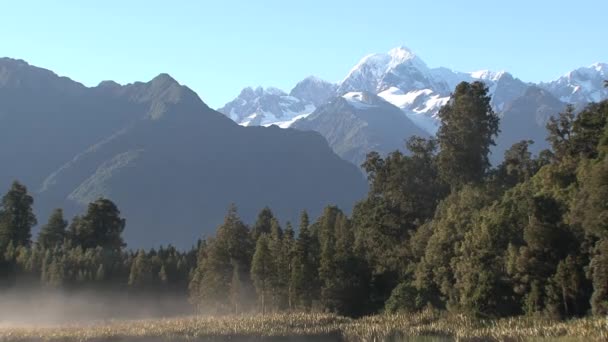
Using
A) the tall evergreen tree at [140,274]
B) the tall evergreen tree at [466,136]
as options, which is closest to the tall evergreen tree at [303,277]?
the tall evergreen tree at [466,136]

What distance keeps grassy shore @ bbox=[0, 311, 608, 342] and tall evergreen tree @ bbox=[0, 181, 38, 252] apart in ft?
199

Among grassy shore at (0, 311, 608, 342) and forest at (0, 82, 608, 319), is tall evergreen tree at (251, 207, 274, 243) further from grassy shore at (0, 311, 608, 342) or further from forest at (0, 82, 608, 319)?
grassy shore at (0, 311, 608, 342)

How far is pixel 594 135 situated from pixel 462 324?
27224mm

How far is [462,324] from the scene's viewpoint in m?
60.7

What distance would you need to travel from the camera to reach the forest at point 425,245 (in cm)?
6044

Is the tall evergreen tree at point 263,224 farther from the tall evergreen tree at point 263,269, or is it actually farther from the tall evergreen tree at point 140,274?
the tall evergreen tree at point 263,269

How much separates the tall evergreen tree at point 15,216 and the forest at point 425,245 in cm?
21

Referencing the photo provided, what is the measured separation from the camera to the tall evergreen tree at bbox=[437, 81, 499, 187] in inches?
3494

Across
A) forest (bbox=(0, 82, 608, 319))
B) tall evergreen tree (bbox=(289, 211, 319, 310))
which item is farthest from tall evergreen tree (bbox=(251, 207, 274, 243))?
tall evergreen tree (bbox=(289, 211, 319, 310))

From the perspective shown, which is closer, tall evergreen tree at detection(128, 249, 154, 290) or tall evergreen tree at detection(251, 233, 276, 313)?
tall evergreen tree at detection(251, 233, 276, 313)

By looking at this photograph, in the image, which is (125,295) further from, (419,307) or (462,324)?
(462,324)

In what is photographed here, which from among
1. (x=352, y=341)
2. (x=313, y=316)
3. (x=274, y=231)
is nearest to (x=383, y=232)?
(x=274, y=231)

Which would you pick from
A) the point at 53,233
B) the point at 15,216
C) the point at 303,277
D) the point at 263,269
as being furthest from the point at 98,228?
the point at 303,277

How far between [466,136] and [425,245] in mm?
15605
